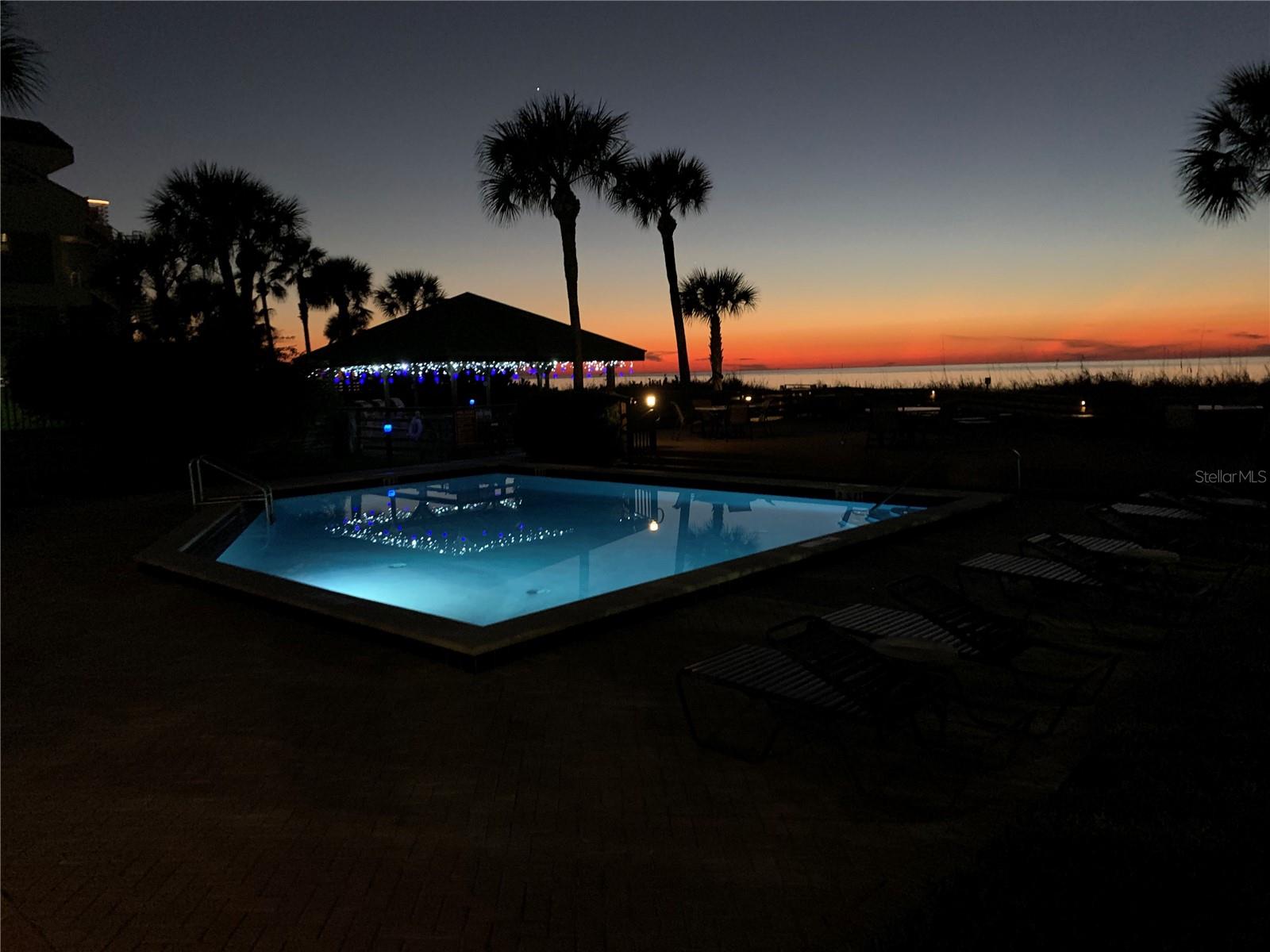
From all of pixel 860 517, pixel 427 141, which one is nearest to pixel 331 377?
pixel 427 141

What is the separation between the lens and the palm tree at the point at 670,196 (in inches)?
1001

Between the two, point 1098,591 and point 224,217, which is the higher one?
point 224,217

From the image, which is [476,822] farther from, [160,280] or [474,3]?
[160,280]

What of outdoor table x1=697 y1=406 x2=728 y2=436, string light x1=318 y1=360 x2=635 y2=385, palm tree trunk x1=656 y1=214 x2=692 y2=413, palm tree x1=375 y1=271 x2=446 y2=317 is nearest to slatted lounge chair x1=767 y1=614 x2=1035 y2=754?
string light x1=318 y1=360 x2=635 y2=385

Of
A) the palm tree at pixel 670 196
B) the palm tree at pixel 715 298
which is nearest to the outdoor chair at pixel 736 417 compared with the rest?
the palm tree at pixel 670 196

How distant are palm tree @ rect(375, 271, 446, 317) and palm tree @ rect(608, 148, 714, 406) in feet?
63.7

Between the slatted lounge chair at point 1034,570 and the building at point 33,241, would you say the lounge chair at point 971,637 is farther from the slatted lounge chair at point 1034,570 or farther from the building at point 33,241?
the building at point 33,241

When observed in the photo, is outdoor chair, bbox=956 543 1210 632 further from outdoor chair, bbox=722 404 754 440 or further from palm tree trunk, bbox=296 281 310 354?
palm tree trunk, bbox=296 281 310 354

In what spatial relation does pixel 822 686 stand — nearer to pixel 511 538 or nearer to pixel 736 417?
pixel 511 538

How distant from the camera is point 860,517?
33.7 feet

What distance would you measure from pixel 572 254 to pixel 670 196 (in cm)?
893

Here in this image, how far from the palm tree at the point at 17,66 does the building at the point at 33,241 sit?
14.1 meters

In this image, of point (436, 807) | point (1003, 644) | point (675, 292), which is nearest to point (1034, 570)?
point (1003, 644)

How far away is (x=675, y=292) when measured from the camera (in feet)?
86.3
